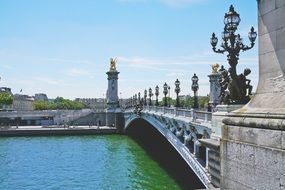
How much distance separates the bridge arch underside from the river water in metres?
0.68

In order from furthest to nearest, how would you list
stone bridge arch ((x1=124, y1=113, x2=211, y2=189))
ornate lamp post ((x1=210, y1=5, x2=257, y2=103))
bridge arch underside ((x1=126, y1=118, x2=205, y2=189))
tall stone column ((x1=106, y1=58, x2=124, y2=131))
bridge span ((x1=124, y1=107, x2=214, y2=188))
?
1. tall stone column ((x1=106, y1=58, x2=124, y2=131))
2. bridge arch underside ((x1=126, y1=118, x2=205, y2=189))
3. stone bridge arch ((x1=124, y1=113, x2=211, y2=189))
4. bridge span ((x1=124, y1=107, x2=214, y2=188))
5. ornate lamp post ((x1=210, y1=5, x2=257, y2=103))

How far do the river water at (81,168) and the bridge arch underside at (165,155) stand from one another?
2.23ft

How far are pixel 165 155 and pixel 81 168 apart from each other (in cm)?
913

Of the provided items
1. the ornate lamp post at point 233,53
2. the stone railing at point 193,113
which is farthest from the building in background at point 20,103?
the ornate lamp post at point 233,53

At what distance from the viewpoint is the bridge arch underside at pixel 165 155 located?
2857cm

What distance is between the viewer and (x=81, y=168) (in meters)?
36.4

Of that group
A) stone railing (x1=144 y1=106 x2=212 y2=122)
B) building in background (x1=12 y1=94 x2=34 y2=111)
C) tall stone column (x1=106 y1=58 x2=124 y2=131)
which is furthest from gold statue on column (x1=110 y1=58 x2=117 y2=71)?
building in background (x1=12 y1=94 x2=34 y2=111)

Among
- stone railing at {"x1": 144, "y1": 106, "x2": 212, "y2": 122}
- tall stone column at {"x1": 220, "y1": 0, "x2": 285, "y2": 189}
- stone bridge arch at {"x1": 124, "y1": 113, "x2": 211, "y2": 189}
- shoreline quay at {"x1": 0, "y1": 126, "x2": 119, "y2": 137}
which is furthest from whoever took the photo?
shoreline quay at {"x1": 0, "y1": 126, "x2": 119, "y2": 137}

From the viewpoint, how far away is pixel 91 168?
36375 millimetres

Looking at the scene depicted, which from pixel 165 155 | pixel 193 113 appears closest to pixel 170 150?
pixel 165 155

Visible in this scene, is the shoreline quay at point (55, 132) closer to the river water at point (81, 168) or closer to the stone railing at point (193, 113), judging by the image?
the river water at point (81, 168)

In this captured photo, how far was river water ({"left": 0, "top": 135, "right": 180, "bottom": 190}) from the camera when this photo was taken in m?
29.3

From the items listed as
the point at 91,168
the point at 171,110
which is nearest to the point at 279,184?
the point at 171,110

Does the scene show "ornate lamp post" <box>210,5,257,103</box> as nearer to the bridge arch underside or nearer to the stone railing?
the stone railing
